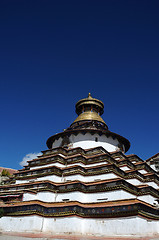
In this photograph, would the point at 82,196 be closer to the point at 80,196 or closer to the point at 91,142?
the point at 80,196

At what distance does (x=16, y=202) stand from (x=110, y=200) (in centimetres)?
880

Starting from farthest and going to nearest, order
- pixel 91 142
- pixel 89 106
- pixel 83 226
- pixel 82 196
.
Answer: pixel 89 106 → pixel 91 142 → pixel 82 196 → pixel 83 226

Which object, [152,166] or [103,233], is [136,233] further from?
[152,166]

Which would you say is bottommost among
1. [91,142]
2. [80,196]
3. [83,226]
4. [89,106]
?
[83,226]

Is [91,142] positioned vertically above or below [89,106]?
below

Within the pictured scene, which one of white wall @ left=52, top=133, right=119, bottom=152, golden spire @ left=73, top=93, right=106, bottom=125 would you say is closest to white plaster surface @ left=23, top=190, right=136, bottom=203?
white wall @ left=52, top=133, right=119, bottom=152

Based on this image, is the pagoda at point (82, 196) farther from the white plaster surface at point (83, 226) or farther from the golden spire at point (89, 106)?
the golden spire at point (89, 106)

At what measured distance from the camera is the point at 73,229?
17938mm

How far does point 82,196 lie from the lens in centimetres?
2080

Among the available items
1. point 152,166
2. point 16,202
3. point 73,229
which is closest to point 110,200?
point 73,229

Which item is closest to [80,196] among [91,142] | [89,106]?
[91,142]

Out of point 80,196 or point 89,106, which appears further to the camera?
point 89,106

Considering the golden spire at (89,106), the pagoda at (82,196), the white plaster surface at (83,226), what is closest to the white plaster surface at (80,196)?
the pagoda at (82,196)

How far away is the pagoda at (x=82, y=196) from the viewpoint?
17297 mm
